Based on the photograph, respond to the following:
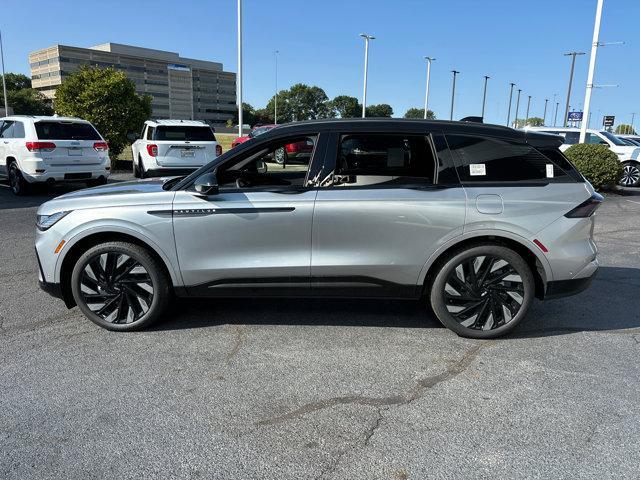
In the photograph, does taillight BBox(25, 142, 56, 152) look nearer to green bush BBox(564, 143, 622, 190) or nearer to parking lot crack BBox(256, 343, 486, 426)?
parking lot crack BBox(256, 343, 486, 426)

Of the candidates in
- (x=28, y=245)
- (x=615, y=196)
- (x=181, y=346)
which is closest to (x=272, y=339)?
(x=181, y=346)

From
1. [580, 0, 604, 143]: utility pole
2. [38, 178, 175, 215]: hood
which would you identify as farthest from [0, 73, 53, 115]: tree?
[38, 178, 175, 215]: hood

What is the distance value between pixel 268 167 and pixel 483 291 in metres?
2.13

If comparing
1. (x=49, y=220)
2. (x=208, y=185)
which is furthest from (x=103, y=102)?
(x=208, y=185)

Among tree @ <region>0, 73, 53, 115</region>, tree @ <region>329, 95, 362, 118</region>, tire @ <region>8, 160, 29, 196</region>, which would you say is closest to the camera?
tire @ <region>8, 160, 29, 196</region>

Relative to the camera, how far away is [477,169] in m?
3.93

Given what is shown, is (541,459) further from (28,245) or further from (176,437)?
(28,245)

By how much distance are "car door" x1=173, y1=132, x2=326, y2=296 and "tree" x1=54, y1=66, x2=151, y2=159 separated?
14.9 meters

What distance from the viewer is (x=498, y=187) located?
12.7ft

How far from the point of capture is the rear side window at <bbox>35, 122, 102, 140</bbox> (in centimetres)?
1049

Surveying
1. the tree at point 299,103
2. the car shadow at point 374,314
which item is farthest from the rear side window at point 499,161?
the tree at point 299,103

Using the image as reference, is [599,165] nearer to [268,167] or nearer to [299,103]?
[268,167]

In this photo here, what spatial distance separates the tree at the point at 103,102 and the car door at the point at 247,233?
14941 millimetres

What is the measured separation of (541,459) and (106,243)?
343 cm
